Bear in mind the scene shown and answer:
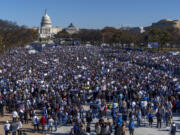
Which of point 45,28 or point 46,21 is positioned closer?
point 45,28

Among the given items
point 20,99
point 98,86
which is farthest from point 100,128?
point 98,86

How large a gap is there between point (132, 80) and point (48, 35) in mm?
163010

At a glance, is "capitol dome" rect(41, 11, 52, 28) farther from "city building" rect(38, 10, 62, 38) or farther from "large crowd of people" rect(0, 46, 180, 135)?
"large crowd of people" rect(0, 46, 180, 135)

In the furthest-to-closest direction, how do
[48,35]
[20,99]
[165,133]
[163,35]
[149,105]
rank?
[48,35]
[163,35]
[20,99]
[149,105]
[165,133]

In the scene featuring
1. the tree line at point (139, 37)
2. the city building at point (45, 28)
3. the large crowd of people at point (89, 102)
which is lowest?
the large crowd of people at point (89, 102)

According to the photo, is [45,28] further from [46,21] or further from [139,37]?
[139,37]

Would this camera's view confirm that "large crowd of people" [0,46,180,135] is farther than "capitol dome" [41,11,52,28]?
No

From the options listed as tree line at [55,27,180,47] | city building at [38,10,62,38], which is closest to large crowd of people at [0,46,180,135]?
tree line at [55,27,180,47]

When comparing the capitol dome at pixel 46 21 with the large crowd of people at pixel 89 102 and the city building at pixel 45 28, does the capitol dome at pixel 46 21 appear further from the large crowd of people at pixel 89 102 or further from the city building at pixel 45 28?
the large crowd of people at pixel 89 102

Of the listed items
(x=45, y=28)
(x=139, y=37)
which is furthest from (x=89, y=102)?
(x=45, y=28)

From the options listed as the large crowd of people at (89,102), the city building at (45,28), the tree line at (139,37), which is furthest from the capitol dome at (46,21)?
the large crowd of people at (89,102)

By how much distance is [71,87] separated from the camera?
20.6m

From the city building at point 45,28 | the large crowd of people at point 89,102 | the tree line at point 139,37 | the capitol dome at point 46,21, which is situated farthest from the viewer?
the capitol dome at point 46,21

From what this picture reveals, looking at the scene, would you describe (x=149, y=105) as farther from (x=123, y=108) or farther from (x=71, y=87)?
(x=71, y=87)
